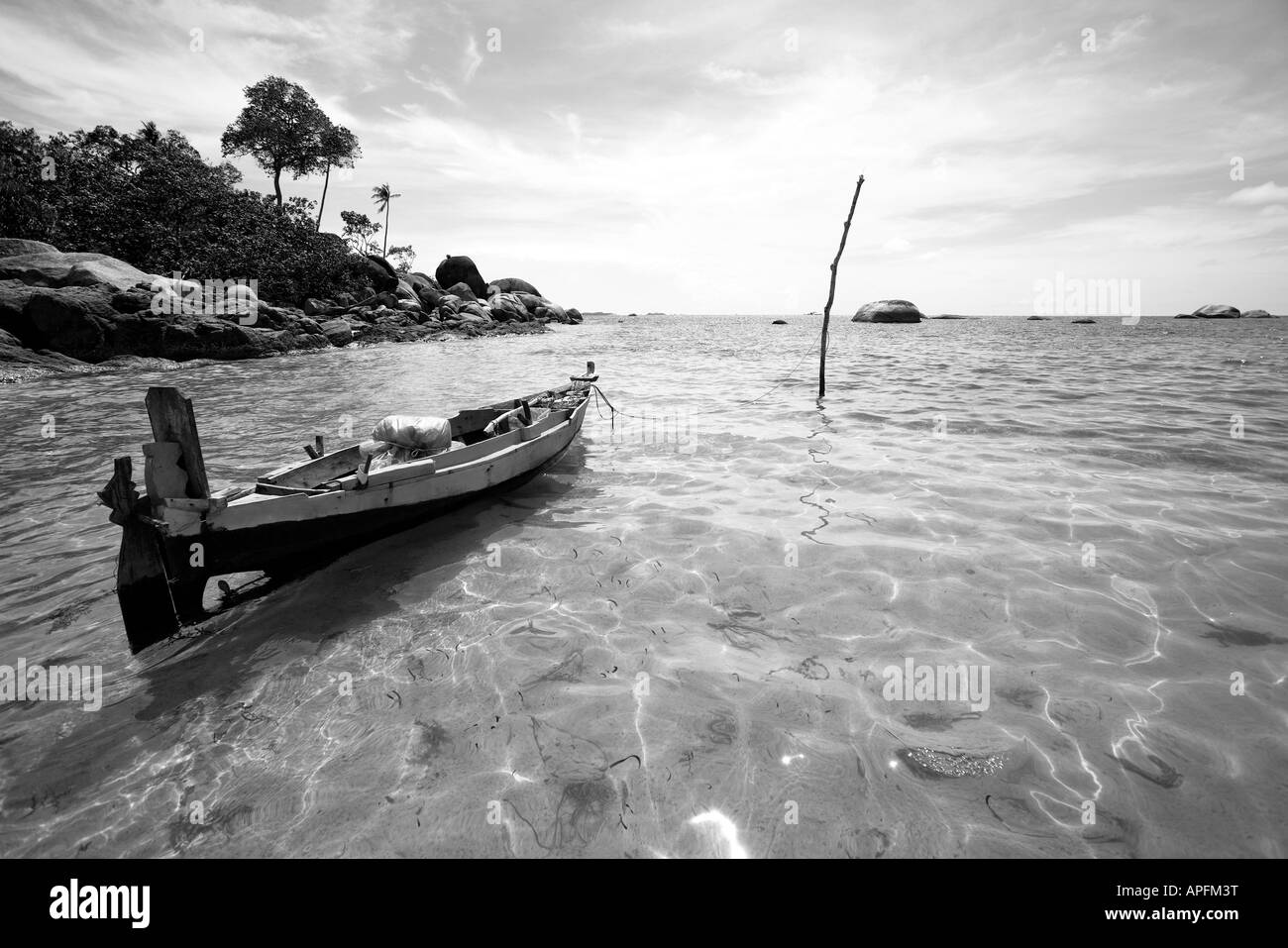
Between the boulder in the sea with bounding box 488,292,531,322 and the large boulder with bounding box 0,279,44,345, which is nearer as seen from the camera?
the large boulder with bounding box 0,279,44,345

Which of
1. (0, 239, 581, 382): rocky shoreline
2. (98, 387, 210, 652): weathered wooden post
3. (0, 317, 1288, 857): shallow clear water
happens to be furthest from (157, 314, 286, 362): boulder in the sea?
(98, 387, 210, 652): weathered wooden post

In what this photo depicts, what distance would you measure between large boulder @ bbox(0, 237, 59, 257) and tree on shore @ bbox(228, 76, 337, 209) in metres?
19.7

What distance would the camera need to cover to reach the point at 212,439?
1148 cm

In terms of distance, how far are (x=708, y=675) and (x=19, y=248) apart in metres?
36.4

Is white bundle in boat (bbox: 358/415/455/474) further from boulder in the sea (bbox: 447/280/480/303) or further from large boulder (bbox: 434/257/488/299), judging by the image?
large boulder (bbox: 434/257/488/299)

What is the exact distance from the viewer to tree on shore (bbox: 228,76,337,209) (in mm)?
40750

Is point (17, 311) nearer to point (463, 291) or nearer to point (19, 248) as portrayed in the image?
point (19, 248)

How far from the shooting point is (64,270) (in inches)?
883

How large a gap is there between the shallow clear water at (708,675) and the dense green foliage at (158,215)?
30.4m

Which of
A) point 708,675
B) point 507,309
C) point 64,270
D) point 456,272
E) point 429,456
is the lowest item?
point 708,675

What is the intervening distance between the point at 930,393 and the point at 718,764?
16514 millimetres

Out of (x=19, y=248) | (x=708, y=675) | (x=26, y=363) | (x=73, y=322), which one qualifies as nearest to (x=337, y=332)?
(x=73, y=322)

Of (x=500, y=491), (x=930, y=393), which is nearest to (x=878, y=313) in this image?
(x=930, y=393)
